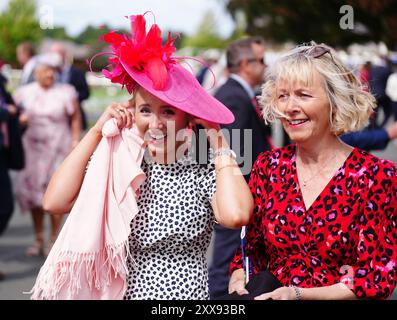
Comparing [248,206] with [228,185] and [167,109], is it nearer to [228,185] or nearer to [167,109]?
[228,185]

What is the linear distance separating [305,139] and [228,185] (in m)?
0.34

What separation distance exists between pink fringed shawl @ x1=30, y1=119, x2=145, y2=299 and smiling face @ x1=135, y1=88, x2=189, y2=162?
0.09m

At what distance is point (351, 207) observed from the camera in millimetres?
2902

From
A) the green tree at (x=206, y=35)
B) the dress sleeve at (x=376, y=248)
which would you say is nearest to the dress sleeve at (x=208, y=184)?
the dress sleeve at (x=376, y=248)

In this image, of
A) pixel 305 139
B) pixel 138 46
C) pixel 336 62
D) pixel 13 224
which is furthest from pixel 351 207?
pixel 13 224

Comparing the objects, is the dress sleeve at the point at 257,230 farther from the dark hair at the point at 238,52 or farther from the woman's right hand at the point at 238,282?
the dark hair at the point at 238,52

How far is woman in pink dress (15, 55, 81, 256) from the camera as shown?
27.1ft

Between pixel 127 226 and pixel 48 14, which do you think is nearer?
pixel 127 226

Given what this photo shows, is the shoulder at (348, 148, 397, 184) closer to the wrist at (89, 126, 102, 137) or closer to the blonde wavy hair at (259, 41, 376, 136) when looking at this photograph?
the blonde wavy hair at (259, 41, 376, 136)

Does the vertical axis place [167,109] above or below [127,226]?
above

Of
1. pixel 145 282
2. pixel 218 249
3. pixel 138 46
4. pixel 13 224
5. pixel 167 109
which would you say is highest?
pixel 138 46

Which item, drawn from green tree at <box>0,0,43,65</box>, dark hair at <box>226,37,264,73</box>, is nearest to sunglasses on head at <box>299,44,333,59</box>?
dark hair at <box>226,37,264,73</box>

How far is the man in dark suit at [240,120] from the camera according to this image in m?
5.38

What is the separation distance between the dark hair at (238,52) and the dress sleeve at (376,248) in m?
3.40
